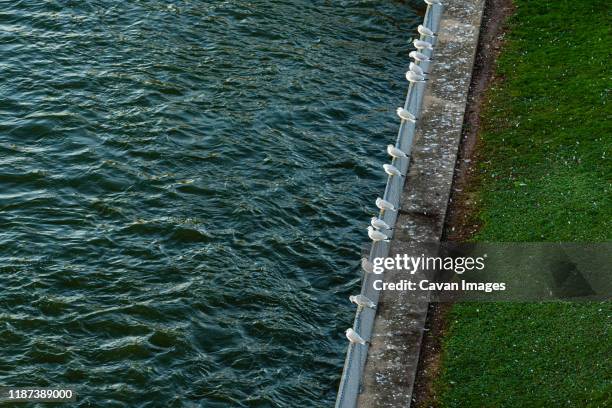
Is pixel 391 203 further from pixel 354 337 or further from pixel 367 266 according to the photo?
pixel 354 337

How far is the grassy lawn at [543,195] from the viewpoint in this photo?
15.7m

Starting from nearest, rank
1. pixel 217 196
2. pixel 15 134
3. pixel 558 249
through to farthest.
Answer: pixel 558 249, pixel 217 196, pixel 15 134

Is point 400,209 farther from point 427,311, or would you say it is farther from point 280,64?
point 280,64

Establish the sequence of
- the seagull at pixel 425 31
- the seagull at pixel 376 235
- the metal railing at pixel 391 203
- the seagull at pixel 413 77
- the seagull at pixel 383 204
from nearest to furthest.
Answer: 1. the metal railing at pixel 391 203
2. the seagull at pixel 376 235
3. the seagull at pixel 383 204
4. the seagull at pixel 413 77
5. the seagull at pixel 425 31

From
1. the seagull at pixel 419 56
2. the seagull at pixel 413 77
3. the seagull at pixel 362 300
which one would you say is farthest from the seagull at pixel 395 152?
the seagull at pixel 362 300

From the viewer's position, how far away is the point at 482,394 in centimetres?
1553

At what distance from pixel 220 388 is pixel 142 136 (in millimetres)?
7201

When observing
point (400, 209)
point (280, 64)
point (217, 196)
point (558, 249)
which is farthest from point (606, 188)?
point (280, 64)

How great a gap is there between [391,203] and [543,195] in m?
2.62

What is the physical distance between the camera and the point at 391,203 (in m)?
19.1

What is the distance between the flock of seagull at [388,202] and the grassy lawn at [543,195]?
1.35 metres

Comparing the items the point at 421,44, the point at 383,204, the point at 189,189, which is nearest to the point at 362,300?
the point at 383,204

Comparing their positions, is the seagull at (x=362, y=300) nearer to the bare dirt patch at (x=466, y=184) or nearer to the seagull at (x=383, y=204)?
the bare dirt patch at (x=466, y=184)

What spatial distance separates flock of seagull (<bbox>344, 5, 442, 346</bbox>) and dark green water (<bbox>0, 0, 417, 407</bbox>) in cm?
137
